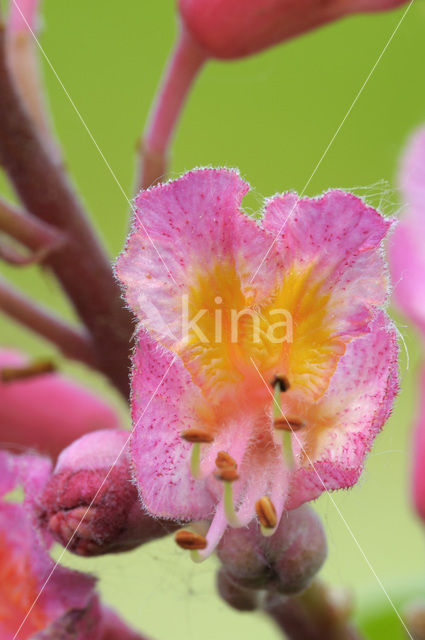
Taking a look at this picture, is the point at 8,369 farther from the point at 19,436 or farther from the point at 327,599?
the point at 327,599

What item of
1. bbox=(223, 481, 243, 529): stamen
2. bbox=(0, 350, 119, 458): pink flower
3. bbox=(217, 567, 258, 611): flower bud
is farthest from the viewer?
bbox=(0, 350, 119, 458): pink flower

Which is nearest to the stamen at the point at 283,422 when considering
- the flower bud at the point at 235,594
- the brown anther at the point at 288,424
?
the brown anther at the point at 288,424

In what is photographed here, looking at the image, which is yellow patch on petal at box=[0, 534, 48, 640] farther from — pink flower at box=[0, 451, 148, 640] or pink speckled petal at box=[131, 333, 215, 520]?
pink speckled petal at box=[131, 333, 215, 520]

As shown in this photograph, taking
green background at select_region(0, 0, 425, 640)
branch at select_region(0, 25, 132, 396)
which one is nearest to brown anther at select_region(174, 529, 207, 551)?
branch at select_region(0, 25, 132, 396)

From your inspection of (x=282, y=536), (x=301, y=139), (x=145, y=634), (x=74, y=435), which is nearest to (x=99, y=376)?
(x=74, y=435)

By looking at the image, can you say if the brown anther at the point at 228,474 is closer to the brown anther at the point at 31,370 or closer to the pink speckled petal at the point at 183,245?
the pink speckled petal at the point at 183,245

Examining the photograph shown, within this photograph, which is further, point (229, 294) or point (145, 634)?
point (145, 634)
